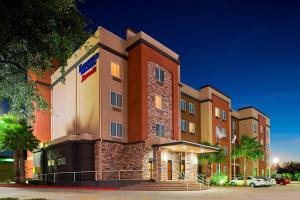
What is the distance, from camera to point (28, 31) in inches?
641

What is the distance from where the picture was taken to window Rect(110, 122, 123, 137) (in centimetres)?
3847

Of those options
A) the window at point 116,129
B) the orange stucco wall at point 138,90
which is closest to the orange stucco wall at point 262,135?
the orange stucco wall at point 138,90

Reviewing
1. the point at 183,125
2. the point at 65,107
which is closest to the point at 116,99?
the point at 65,107

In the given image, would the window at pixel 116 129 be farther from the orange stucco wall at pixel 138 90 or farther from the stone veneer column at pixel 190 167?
the stone veneer column at pixel 190 167

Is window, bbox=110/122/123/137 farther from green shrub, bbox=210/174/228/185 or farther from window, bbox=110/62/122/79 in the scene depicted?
green shrub, bbox=210/174/228/185

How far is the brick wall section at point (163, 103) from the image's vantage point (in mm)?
40062

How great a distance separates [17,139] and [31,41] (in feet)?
90.5

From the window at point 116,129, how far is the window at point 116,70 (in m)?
4.75

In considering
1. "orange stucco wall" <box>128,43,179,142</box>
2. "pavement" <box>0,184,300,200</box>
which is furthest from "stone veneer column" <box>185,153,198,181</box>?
"pavement" <box>0,184,300,200</box>

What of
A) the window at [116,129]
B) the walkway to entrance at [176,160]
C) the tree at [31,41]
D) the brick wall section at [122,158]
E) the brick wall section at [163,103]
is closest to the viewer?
the tree at [31,41]

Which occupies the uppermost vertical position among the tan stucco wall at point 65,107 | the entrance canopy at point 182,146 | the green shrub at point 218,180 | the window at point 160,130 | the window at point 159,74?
the window at point 159,74

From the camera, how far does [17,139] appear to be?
42.1 m

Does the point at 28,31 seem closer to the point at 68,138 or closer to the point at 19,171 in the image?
the point at 68,138

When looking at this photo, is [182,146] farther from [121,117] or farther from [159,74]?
[159,74]
